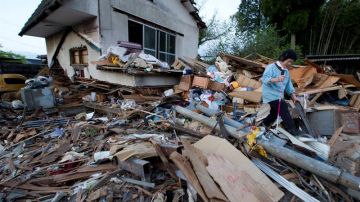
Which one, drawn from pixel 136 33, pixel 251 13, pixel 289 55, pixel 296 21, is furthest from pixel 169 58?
pixel 251 13

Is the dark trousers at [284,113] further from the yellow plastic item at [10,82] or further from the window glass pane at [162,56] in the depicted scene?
the yellow plastic item at [10,82]

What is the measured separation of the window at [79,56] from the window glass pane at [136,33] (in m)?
1.80

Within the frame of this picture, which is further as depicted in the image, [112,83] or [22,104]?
[112,83]

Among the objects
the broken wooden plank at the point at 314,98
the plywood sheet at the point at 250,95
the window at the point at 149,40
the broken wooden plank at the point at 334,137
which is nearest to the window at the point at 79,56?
the window at the point at 149,40

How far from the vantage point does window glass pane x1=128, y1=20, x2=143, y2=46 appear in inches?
337

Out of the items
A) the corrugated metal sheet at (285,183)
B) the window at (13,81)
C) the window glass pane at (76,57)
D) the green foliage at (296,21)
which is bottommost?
the corrugated metal sheet at (285,183)

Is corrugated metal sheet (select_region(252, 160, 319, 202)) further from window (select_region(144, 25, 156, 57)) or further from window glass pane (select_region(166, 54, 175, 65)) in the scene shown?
window glass pane (select_region(166, 54, 175, 65))

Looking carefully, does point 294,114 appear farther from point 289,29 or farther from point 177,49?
point 289,29

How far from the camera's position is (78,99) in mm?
7148

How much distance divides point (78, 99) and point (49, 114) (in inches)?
45.5

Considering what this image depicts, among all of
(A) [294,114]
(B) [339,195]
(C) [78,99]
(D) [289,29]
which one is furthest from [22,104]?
(D) [289,29]

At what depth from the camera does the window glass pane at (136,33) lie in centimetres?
856

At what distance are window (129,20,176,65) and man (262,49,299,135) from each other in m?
6.25

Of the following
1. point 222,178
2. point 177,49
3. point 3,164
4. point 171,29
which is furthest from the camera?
point 177,49
